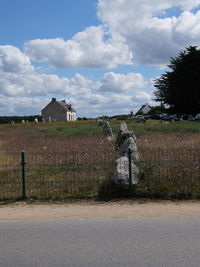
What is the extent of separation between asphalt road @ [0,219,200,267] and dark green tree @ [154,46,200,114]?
6663cm

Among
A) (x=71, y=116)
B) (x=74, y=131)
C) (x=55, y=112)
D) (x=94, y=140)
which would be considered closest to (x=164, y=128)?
(x=74, y=131)

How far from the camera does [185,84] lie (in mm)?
72875

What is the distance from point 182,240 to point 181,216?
2.02 metres

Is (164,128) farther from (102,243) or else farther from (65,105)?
(65,105)

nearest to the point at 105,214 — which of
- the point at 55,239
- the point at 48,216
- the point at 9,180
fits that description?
the point at 48,216

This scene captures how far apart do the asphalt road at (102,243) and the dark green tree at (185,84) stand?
66630mm

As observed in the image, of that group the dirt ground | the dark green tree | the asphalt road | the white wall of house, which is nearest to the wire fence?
the dirt ground

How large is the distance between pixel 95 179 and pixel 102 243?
187 inches

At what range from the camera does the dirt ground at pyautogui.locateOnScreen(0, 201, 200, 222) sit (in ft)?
28.7

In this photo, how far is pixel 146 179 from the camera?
432 inches

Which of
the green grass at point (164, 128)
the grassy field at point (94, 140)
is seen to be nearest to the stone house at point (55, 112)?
the green grass at point (164, 128)

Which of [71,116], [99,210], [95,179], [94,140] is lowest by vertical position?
[99,210]

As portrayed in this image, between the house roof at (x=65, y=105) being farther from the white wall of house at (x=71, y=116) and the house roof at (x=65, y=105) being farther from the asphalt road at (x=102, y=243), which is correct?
the asphalt road at (x=102, y=243)

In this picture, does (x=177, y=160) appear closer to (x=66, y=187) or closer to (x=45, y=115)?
(x=66, y=187)
